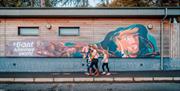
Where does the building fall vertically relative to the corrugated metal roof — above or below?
below

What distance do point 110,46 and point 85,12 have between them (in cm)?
284

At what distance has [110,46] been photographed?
23156 mm

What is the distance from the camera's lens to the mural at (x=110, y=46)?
23.0m

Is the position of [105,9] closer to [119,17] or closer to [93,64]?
[119,17]

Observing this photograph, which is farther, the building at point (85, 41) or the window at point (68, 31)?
the window at point (68, 31)

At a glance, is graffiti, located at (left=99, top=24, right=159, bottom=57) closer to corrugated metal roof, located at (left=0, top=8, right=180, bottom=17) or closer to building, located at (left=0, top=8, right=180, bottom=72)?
building, located at (left=0, top=8, right=180, bottom=72)

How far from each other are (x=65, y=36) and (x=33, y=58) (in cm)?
249

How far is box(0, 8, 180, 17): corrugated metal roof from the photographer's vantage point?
72.3ft

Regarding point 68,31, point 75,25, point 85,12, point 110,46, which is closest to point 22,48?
point 68,31

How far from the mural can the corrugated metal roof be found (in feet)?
4.38

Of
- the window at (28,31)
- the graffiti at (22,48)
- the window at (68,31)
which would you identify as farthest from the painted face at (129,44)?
the graffiti at (22,48)

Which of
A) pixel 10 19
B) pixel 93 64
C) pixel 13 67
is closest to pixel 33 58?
pixel 13 67

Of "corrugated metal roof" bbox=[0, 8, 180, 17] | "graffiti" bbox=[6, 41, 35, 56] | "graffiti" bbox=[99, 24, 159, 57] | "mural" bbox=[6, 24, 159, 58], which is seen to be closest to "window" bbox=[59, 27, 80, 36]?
"mural" bbox=[6, 24, 159, 58]

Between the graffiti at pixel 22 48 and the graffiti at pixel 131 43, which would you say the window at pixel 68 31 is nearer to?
the graffiti at pixel 131 43
